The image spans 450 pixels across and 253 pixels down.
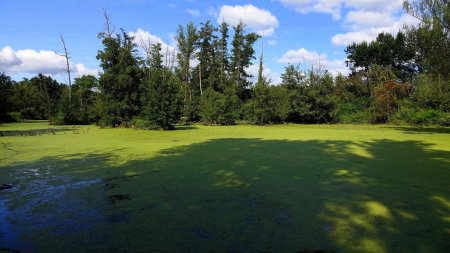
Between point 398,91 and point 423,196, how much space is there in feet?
57.7

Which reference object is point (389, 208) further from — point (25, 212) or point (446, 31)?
point (446, 31)

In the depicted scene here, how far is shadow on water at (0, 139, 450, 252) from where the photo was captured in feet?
8.96

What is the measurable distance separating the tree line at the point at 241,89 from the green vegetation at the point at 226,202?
744cm

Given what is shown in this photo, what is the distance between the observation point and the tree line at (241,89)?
14375 mm

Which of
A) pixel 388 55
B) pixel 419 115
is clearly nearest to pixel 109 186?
pixel 419 115

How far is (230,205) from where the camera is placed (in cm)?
368

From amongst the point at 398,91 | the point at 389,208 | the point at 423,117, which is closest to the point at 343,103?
the point at 398,91

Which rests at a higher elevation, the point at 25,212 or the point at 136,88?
the point at 136,88

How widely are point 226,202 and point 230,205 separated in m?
0.12

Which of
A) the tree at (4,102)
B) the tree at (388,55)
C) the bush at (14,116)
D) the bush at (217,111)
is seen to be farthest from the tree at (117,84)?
the tree at (388,55)

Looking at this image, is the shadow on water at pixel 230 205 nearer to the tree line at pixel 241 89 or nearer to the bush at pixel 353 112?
the tree line at pixel 241 89

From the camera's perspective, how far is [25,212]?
11.6 ft

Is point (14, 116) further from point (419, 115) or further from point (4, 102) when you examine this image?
point (419, 115)

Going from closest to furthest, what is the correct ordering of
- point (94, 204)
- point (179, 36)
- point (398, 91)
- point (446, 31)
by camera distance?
point (94, 204), point (446, 31), point (398, 91), point (179, 36)
